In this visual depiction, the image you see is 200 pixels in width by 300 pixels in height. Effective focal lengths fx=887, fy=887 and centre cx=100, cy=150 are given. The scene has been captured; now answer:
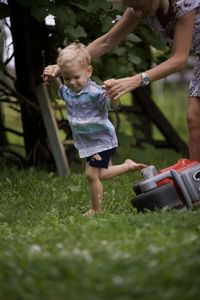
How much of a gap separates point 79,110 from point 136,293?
206 cm

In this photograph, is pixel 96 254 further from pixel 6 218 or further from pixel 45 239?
pixel 6 218

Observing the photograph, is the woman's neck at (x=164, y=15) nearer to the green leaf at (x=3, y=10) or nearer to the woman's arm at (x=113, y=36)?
the woman's arm at (x=113, y=36)

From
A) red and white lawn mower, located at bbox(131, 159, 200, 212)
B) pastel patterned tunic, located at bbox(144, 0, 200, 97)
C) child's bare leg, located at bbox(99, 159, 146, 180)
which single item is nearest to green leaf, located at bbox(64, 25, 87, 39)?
pastel patterned tunic, located at bbox(144, 0, 200, 97)

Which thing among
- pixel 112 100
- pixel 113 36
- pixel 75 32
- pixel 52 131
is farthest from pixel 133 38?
pixel 112 100

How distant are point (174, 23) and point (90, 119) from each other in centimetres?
69

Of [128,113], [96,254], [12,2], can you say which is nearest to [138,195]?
[96,254]

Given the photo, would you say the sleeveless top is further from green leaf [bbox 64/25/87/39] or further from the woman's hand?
green leaf [bbox 64/25/87/39]

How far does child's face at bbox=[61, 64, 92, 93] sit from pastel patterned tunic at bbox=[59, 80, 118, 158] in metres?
0.03

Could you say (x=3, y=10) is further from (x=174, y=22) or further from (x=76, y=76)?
(x=174, y=22)

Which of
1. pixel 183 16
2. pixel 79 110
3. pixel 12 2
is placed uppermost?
pixel 12 2

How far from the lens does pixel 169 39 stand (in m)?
5.03

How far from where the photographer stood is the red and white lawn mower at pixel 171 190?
14.9 feet

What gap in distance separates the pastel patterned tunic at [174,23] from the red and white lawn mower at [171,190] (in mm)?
819

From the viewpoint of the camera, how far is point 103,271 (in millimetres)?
3084
